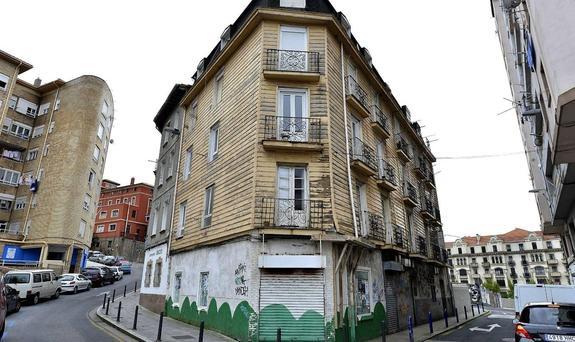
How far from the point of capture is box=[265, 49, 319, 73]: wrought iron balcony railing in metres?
13.8

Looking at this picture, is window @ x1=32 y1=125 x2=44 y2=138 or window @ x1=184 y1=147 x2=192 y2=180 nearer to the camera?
window @ x1=184 y1=147 x2=192 y2=180

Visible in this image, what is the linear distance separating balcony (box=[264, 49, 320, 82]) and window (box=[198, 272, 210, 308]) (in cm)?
836

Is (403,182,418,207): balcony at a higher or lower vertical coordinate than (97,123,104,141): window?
lower

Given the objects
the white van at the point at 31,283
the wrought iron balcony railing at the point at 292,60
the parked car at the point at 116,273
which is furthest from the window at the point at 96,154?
the wrought iron balcony railing at the point at 292,60

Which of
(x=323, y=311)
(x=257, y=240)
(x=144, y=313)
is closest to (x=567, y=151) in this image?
(x=323, y=311)

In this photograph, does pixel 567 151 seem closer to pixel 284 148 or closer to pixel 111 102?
pixel 284 148

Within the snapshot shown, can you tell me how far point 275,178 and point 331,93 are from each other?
14.1 feet

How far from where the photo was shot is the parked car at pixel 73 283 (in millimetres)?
25828

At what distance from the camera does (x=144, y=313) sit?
17.2 metres

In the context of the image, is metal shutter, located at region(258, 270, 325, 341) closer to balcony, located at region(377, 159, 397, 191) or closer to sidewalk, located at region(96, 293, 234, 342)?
sidewalk, located at region(96, 293, 234, 342)

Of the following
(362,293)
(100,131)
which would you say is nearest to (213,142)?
(362,293)

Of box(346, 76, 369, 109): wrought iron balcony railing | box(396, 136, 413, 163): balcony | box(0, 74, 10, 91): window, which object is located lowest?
box(396, 136, 413, 163): balcony

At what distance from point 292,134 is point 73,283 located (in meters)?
23.6

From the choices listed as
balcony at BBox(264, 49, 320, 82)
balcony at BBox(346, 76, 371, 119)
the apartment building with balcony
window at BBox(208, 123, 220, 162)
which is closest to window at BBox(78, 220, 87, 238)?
the apartment building with balcony
